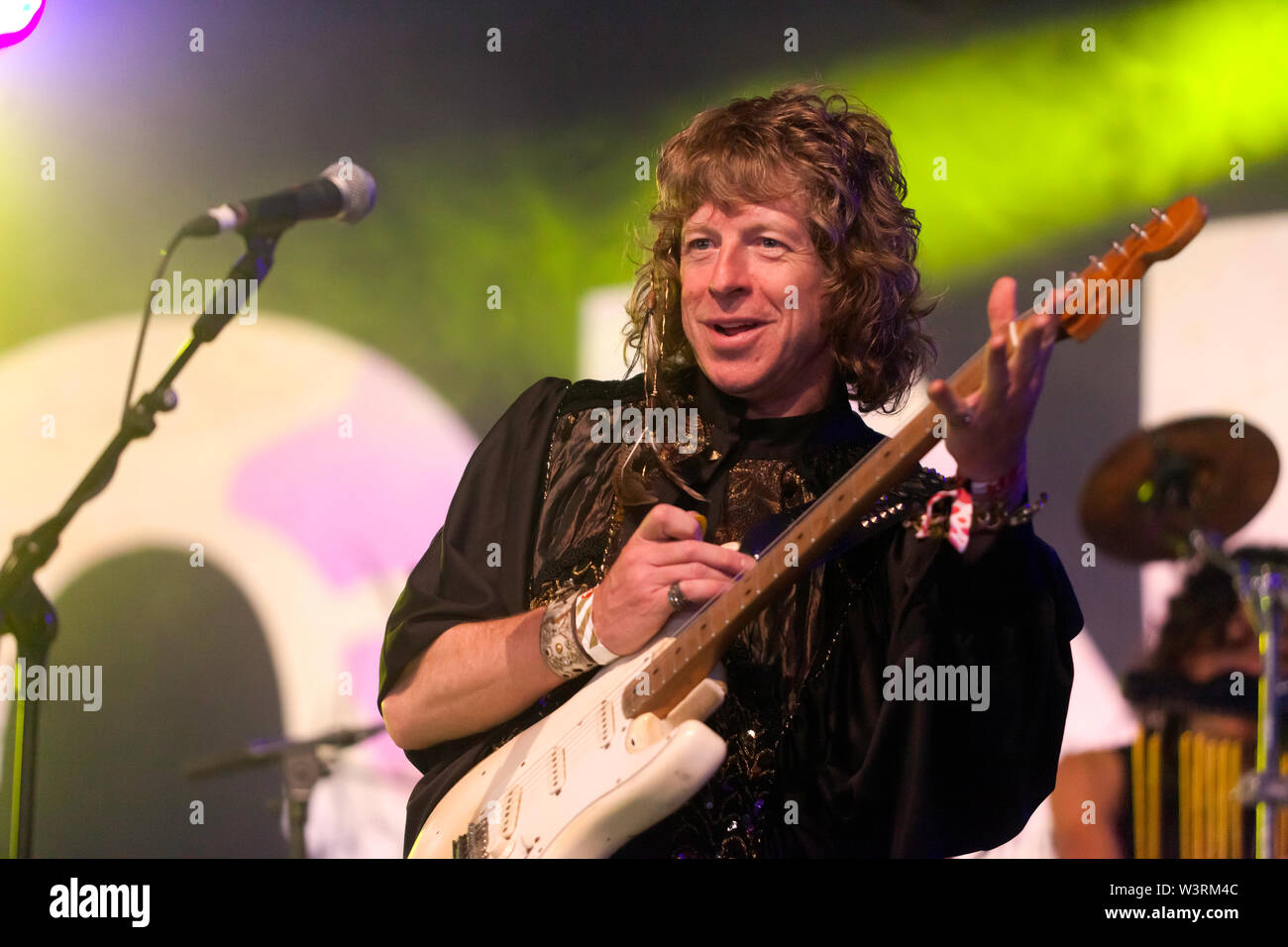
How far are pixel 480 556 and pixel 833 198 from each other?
2.40 feet

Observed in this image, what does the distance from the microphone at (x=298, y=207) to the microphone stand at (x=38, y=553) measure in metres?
0.02

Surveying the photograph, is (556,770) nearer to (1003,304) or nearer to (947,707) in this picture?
(947,707)

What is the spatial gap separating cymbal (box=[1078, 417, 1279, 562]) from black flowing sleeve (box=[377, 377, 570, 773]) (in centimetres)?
130

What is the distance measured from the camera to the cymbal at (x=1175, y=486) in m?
2.47

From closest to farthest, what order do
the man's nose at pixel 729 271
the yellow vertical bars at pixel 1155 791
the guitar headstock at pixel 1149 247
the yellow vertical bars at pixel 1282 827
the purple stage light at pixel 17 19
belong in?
the guitar headstock at pixel 1149 247 → the man's nose at pixel 729 271 → the yellow vertical bars at pixel 1282 827 → the yellow vertical bars at pixel 1155 791 → the purple stage light at pixel 17 19

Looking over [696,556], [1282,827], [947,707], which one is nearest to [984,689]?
[947,707]

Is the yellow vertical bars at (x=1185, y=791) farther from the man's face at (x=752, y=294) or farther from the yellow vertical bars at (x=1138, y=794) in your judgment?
the man's face at (x=752, y=294)

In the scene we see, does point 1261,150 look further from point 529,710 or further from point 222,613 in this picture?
point 222,613

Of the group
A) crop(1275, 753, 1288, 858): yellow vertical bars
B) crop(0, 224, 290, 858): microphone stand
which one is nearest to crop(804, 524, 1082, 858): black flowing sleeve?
crop(1275, 753, 1288, 858): yellow vertical bars

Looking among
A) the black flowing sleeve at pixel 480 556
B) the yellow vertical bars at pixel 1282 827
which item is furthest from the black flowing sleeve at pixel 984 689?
the yellow vertical bars at pixel 1282 827

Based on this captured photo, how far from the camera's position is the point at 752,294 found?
172cm

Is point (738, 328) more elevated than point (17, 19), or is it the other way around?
point (17, 19)

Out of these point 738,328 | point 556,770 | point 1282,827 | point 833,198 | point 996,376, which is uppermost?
point 833,198

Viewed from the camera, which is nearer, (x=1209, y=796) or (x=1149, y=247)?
(x=1149, y=247)
